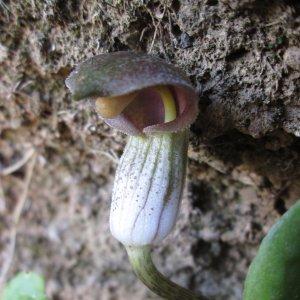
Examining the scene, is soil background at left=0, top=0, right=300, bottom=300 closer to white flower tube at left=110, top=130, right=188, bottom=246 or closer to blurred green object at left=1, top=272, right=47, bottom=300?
white flower tube at left=110, top=130, right=188, bottom=246

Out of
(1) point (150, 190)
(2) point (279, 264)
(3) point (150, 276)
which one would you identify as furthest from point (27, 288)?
(2) point (279, 264)

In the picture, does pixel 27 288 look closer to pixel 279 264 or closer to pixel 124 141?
pixel 124 141

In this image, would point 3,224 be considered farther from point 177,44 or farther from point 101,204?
point 177,44

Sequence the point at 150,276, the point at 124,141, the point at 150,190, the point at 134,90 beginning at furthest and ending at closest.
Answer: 1. the point at 124,141
2. the point at 150,276
3. the point at 150,190
4. the point at 134,90

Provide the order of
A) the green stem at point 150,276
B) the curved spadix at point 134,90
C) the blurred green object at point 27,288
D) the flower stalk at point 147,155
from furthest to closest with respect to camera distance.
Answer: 1. the blurred green object at point 27,288
2. the green stem at point 150,276
3. the flower stalk at point 147,155
4. the curved spadix at point 134,90

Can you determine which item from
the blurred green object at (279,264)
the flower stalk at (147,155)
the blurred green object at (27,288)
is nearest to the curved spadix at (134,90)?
the flower stalk at (147,155)

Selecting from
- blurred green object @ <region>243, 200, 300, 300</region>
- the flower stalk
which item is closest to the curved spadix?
the flower stalk

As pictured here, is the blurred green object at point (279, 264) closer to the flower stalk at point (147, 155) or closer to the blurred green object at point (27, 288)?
the flower stalk at point (147, 155)
